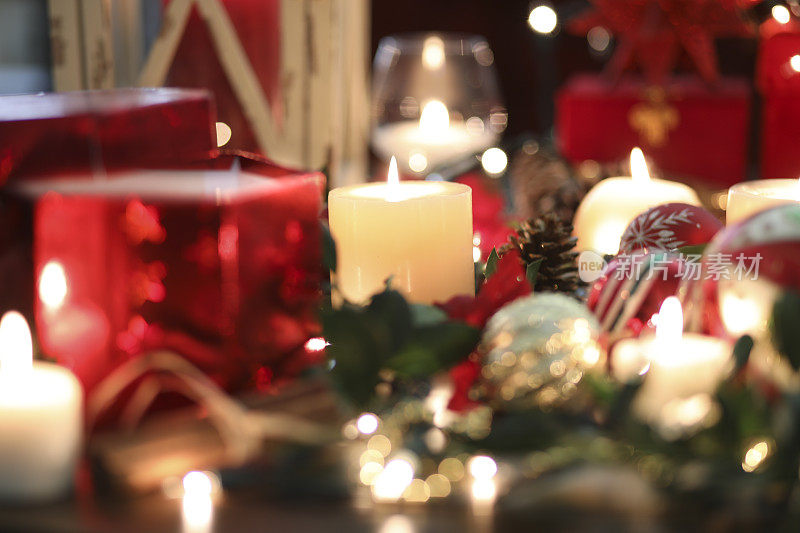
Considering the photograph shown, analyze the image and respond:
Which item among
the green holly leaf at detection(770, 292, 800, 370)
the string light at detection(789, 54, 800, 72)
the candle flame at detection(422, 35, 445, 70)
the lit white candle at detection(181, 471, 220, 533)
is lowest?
the lit white candle at detection(181, 471, 220, 533)

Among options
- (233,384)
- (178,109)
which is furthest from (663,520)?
(178,109)

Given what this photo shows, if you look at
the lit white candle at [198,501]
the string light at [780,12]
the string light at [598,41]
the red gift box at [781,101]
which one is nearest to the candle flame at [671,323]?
the lit white candle at [198,501]

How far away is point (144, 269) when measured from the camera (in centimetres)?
42

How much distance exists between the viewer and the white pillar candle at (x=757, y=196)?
55 centimetres

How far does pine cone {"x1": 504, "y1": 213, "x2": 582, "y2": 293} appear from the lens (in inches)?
23.0

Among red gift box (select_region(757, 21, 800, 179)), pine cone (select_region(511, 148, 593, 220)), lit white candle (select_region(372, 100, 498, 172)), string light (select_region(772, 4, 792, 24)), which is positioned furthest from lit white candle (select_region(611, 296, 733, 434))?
lit white candle (select_region(372, 100, 498, 172))

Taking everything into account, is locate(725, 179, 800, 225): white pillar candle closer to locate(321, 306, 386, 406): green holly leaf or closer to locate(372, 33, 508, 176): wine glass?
locate(321, 306, 386, 406): green holly leaf

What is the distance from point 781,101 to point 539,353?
2.71 ft

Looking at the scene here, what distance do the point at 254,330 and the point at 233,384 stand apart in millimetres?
27

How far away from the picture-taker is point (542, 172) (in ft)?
2.88

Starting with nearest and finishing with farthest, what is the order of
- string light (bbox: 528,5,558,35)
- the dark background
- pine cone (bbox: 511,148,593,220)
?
pine cone (bbox: 511,148,593,220) < string light (bbox: 528,5,558,35) < the dark background

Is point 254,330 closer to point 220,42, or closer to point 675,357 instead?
point 675,357

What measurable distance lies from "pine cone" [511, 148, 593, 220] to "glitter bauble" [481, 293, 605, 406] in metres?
0.34

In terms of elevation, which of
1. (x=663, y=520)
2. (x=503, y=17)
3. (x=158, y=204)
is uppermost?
(x=503, y=17)
